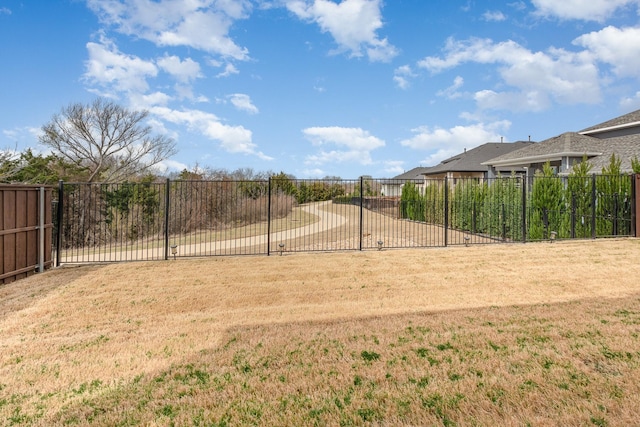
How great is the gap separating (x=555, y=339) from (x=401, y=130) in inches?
593

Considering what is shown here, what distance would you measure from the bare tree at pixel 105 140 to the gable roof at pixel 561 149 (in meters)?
18.6

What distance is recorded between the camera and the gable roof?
44.7 feet

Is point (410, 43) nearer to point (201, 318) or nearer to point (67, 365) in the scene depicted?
point (201, 318)

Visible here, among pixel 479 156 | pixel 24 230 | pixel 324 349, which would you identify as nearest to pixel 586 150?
pixel 479 156

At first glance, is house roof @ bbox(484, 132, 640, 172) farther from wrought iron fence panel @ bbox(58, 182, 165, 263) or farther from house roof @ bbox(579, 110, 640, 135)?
wrought iron fence panel @ bbox(58, 182, 165, 263)

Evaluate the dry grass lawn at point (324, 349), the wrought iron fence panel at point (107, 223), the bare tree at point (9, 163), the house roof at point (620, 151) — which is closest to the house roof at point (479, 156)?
the house roof at point (620, 151)

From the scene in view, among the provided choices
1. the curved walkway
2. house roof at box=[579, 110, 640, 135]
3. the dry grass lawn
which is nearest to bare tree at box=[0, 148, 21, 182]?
the curved walkway

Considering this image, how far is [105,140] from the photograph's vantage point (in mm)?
18797

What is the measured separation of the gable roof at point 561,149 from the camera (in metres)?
13.6

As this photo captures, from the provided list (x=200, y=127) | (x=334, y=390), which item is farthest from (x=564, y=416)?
(x=200, y=127)

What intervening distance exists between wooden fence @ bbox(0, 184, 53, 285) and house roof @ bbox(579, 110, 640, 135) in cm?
1980

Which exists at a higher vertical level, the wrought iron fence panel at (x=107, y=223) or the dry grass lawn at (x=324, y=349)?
the wrought iron fence panel at (x=107, y=223)

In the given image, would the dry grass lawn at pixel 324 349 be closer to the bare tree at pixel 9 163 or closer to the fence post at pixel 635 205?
the fence post at pixel 635 205

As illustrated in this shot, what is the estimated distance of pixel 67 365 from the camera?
279 cm
